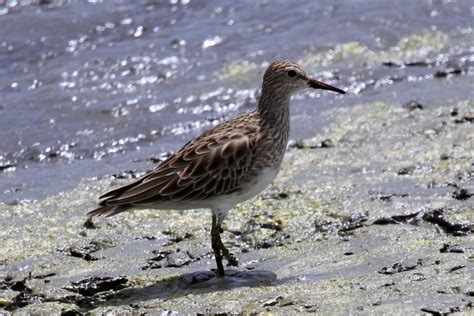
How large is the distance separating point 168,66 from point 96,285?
5.86 m

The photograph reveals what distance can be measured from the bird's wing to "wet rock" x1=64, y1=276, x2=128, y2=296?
1.59 ft

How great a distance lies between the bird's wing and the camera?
733 centimetres

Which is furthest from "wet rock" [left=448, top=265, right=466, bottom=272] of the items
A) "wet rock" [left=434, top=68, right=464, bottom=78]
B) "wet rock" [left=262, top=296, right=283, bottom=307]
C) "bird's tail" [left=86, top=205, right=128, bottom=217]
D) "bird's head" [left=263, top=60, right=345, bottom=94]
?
"wet rock" [left=434, top=68, right=464, bottom=78]

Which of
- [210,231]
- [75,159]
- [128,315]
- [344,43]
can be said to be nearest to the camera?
[128,315]

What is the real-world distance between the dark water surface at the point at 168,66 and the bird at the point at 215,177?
6.60 feet

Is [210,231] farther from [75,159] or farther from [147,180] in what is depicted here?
[75,159]

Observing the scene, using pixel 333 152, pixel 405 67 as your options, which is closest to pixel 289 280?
pixel 333 152

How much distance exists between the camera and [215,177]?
7453mm

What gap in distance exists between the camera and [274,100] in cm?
805

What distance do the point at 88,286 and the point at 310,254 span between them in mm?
1456

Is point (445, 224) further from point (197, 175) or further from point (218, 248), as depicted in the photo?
point (197, 175)

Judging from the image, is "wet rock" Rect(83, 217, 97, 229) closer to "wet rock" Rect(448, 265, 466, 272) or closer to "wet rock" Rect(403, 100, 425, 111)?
"wet rock" Rect(448, 265, 466, 272)

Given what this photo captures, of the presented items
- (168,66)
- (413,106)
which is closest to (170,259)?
(413,106)

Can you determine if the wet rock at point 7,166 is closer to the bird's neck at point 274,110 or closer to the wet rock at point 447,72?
the bird's neck at point 274,110
